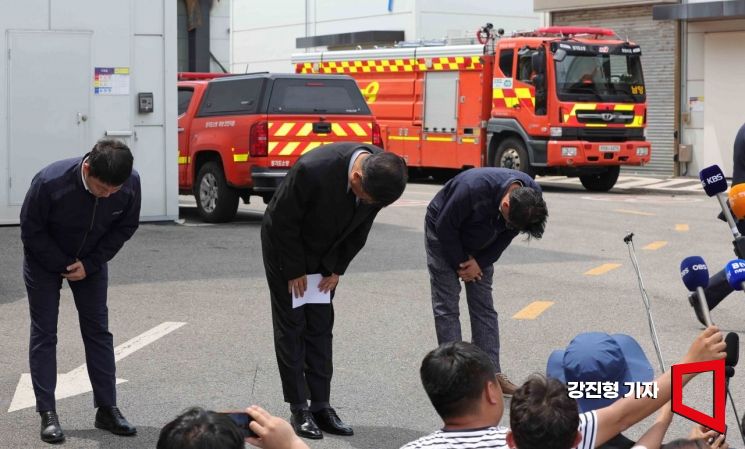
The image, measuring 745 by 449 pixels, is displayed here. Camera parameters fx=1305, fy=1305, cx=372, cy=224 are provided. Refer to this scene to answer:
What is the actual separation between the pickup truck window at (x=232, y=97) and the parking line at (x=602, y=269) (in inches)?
208

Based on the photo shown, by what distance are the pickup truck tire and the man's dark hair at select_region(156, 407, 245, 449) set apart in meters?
13.8

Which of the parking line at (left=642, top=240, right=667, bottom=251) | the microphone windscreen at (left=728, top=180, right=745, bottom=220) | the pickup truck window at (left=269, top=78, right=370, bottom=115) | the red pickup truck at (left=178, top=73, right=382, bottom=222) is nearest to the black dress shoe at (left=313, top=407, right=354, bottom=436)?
the microphone windscreen at (left=728, top=180, right=745, bottom=220)

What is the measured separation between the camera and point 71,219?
6566 millimetres

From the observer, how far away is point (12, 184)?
15383mm

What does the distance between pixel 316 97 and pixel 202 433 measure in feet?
45.7

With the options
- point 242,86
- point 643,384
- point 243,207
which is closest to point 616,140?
point 243,207

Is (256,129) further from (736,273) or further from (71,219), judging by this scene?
(736,273)

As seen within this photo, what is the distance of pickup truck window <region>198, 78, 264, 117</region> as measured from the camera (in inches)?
651

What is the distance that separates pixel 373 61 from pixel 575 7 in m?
6.00

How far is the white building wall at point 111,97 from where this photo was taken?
1534 cm

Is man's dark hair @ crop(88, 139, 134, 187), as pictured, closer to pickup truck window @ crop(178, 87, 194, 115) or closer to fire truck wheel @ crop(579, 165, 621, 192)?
pickup truck window @ crop(178, 87, 194, 115)

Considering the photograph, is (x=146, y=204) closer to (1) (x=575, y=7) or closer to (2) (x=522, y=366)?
(2) (x=522, y=366)

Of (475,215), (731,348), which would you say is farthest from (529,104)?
(731,348)

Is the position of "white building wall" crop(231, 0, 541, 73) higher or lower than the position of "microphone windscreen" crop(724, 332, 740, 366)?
higher
